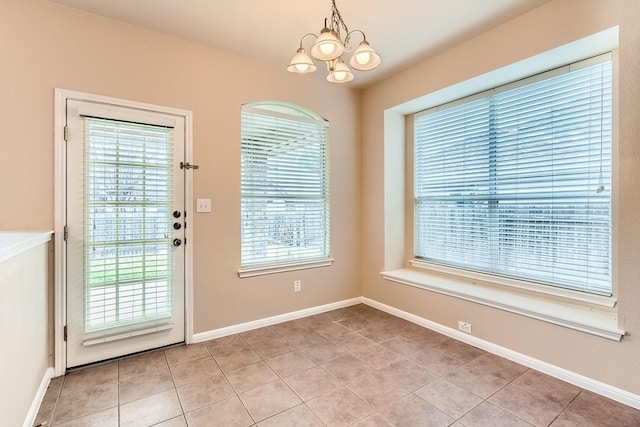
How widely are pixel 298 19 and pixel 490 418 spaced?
2.97m

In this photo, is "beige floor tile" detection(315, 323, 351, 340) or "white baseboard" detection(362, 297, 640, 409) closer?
"white baseboard" detection(362, 297, 640, 409)

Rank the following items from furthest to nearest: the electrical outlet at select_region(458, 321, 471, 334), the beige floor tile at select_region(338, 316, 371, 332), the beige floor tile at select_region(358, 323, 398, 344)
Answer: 1. the beige floor tile at select_region(338, 316, 371, 332)
2. the beige floor tile at select_region(358, 323, 398, 344)
3. the electrical outlet at select_region(458, 321, 471, 334)

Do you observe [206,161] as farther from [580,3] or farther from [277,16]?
[580,3]

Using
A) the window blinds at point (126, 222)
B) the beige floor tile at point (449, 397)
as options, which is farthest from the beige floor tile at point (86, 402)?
the beige floor tile at point (449, 397)

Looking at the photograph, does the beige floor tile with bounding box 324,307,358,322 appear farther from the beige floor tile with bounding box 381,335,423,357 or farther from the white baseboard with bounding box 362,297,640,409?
the beige floor tile with bounding box 381,335,423,357

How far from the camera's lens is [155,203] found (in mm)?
2525

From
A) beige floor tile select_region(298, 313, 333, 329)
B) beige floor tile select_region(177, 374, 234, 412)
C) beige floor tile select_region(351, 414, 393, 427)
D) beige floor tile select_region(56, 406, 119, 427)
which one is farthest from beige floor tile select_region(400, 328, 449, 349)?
beige floor tile select_region(56, 406, 119, 427)

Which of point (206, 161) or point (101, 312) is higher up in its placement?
point (206, 161)

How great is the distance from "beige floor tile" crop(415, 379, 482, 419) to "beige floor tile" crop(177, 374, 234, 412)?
4.16 feet

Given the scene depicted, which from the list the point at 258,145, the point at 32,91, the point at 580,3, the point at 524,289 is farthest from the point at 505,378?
the point at 32,91

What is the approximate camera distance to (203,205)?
8.96ft

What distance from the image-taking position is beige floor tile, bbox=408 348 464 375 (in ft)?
7.43

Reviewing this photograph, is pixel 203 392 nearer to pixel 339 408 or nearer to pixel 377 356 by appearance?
pixel 339 408

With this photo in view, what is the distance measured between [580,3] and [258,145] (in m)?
2.66
